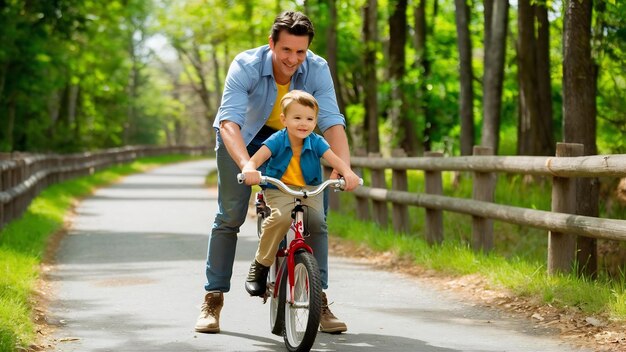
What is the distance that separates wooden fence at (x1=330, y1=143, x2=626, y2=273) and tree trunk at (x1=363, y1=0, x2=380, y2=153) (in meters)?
8.98

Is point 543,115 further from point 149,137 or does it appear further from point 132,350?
point 149,137

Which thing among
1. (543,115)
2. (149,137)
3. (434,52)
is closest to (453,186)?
(543,115)

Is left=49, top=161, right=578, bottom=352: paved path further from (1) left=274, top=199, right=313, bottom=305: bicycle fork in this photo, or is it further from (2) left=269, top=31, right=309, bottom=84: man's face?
(2) left=269, top=31, right=309, bottom=84: man's face

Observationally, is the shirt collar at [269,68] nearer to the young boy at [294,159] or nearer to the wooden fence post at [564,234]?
the young boy at [294,159]

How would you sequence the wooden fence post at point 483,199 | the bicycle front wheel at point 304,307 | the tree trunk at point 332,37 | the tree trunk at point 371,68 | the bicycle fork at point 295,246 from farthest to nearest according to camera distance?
the tree trunk at point 371,68, the tree trunk at point 332,37, the wooden fence post at point 483,199, the bicycle fork at point 295,246, the bicycle front wheel at point 304,307

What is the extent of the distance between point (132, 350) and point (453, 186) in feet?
39.4

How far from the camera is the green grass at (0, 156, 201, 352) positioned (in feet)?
21.8

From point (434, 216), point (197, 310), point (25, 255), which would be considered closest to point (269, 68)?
point (197, 310)

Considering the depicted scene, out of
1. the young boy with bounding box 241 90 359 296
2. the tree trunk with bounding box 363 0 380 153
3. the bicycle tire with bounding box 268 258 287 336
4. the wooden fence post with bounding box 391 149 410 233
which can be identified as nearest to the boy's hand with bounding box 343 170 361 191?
the young boy with bounding box 241 90 359 296

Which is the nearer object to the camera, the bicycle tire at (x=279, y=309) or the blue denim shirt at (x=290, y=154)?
the blue denim shirt at (x=290, y=154)

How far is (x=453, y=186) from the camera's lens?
710 inches

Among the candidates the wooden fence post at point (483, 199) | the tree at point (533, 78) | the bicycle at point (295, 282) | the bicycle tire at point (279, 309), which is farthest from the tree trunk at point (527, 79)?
the bicycle at point (295, 282)

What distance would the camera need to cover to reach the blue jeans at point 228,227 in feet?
21.6

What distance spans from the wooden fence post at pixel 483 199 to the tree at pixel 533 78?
6271 millimetres
